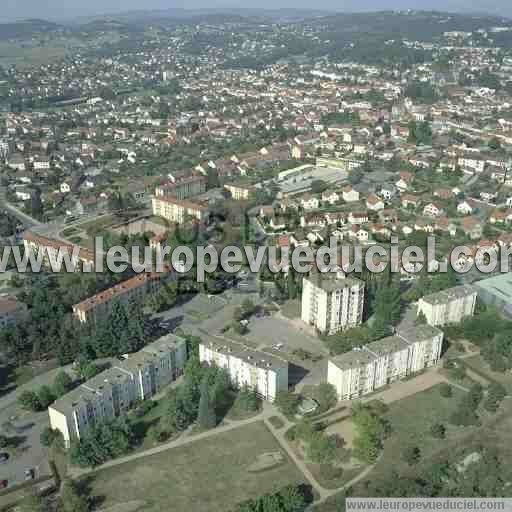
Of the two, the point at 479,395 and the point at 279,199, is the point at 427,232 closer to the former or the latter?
the point at 279,199

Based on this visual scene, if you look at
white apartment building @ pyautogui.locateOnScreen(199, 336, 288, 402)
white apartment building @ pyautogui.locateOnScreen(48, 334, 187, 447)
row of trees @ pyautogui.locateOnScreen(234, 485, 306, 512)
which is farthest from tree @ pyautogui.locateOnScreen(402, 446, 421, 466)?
white apartment building @ pyautogui.locateOnScreen(48, 334, 187, 447)

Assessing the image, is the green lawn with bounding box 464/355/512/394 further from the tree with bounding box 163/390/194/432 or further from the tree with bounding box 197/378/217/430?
A: the tree with bounding box 163/390/194/432

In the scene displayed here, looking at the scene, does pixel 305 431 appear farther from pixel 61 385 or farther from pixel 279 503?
pixel 61 385

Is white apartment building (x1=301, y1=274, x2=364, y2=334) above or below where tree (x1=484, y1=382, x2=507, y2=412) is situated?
above

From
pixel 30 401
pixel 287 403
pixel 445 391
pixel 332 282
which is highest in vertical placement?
pixel 332 282

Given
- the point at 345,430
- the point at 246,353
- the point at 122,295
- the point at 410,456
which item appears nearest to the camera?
the point at 410,456

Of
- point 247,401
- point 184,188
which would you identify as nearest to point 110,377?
point 247,401
